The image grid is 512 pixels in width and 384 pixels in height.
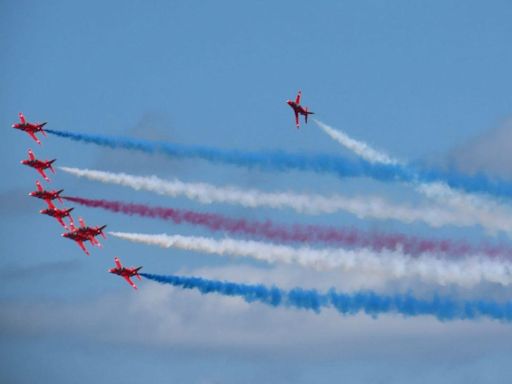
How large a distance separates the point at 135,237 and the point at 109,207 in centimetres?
554

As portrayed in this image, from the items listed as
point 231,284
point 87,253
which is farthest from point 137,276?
point 231,284

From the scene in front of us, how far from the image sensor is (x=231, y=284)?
115938mm

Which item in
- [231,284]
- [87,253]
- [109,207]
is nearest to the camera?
[231,284]

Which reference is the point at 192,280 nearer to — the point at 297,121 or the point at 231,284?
the point at 231,284

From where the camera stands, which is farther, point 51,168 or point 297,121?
point 51,168

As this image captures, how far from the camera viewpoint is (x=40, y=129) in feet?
452

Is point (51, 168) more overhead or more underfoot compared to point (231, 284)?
more overhead

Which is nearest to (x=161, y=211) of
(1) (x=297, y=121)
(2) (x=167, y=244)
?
(2) (x=167, y=244)

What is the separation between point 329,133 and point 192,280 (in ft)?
51.9

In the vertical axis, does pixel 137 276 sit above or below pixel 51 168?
below

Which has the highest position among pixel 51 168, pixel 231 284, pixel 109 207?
pixel 51 168

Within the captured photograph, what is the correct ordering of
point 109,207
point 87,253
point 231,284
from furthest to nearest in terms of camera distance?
1. point 87,253
2. point 109,207
3. point 231,284

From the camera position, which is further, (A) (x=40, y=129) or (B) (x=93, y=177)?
(A) (x=40, y=129)

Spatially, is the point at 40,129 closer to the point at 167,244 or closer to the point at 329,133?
the point at 167,244
